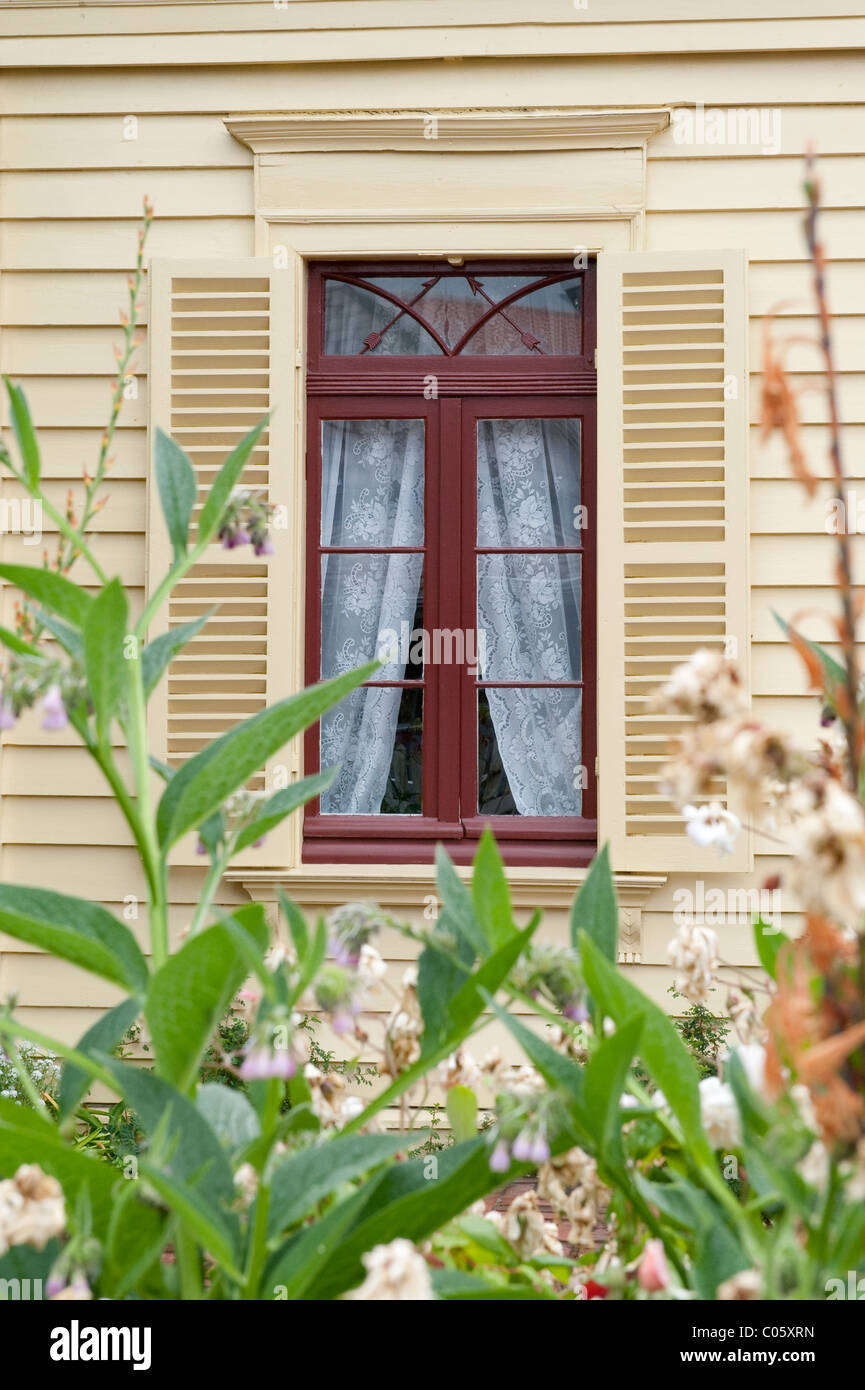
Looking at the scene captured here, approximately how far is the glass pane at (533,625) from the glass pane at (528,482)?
3.3 inches

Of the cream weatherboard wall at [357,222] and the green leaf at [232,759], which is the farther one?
the cream weatherboard wall at [357,222]

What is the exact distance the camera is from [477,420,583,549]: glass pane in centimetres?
399

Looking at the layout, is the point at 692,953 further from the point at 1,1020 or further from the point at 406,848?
the point at 406,848

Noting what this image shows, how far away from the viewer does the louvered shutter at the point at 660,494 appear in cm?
374

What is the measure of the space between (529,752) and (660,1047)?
3322mm

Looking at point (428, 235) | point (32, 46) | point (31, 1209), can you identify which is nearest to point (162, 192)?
point (32, 46)

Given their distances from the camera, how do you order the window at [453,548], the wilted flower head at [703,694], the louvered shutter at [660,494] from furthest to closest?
the window at [453,548], the louvered shutter at [660,494], the wilted flower head at [703,694]

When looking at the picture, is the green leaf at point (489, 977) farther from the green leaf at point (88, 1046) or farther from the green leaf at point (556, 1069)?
the green leaf at point (88, 1046)

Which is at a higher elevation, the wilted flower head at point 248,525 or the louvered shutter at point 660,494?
the louvered shutter at point 660,494

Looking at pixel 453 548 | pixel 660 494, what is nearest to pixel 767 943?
pixel 660 494

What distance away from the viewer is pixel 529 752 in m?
3.97

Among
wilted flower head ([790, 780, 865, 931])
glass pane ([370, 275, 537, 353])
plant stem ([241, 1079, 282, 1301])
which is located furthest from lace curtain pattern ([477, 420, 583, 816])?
wilted flower head ([790, 780, 865, 931])

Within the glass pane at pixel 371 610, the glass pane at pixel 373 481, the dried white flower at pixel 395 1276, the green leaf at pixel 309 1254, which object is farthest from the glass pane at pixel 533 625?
the dried white flower at pixel 395 1276

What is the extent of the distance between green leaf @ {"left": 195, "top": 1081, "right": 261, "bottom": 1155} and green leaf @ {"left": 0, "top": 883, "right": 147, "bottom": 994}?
0.09 meters
